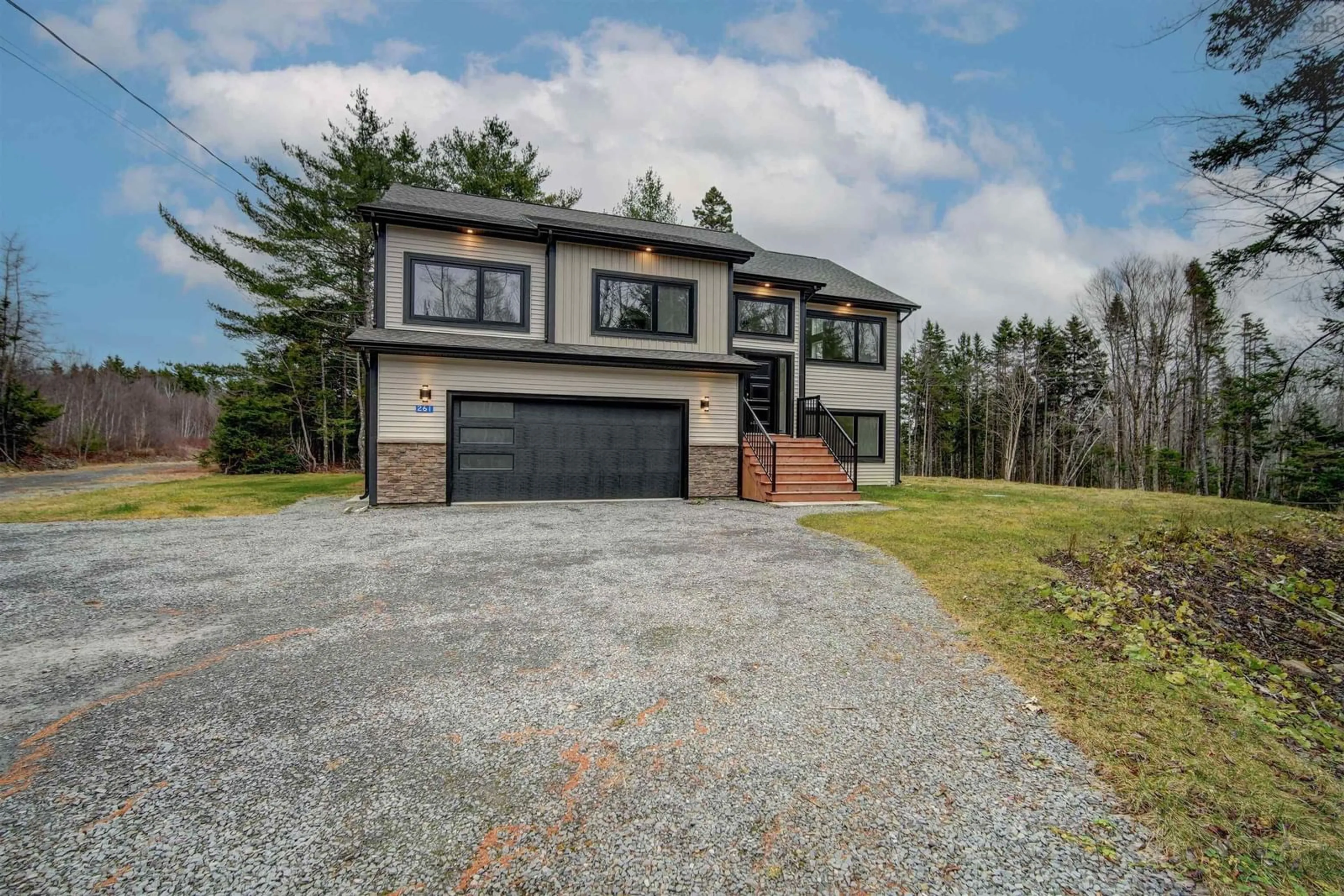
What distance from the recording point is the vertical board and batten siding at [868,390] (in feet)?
47.0

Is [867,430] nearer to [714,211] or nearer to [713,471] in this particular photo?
[713,471]

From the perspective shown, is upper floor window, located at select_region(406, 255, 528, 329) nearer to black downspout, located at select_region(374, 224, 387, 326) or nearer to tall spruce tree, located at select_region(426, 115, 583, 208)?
black downspout, located at select_region(374, 224, 387, 326)

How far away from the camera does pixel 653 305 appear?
11555 mm

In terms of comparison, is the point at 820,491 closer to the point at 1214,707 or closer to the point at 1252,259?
the point at 1252,259

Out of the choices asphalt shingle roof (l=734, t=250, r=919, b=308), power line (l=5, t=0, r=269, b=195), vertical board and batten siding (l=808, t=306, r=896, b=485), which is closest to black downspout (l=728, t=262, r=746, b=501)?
asphalt shingle roof (l=734, t=250, r=919, b=308)

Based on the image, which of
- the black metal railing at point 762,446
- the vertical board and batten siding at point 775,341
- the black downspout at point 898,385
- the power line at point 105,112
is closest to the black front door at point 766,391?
the vertical board and batten siding at point 775,341

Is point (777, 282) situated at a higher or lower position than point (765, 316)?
higher

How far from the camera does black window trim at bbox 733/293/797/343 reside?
44.2 ft

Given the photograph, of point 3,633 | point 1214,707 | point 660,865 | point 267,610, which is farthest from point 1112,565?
point 3,633

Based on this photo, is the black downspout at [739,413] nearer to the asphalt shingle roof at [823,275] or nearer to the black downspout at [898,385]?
the asphalt shingle roof at [823,275]

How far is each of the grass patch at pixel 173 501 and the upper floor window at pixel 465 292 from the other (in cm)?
456

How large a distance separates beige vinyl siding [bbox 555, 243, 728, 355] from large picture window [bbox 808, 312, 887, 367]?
3489mm

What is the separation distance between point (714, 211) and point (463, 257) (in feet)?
64.3

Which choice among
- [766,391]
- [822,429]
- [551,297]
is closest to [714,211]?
[766,391]
